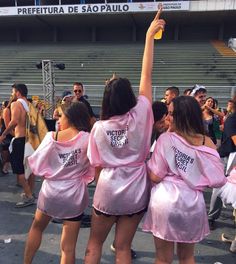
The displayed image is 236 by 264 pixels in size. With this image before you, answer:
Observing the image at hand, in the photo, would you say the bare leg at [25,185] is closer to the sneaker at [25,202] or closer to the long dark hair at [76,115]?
the sneaker at [25,202]

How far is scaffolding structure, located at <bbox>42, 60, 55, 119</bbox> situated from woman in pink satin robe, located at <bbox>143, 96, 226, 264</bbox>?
9208 mm

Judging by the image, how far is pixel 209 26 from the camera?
2209 cm

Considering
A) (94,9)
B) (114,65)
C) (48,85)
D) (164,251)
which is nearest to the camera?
(164,251)

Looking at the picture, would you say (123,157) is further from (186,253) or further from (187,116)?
(186,253)

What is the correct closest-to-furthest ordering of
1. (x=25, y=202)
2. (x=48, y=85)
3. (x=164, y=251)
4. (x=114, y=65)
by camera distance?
(x=164, y=251), (x=25, y=202), (x=48, y=85), (x=114, y=65)

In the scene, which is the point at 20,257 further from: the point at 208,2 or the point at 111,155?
the point at 208,2

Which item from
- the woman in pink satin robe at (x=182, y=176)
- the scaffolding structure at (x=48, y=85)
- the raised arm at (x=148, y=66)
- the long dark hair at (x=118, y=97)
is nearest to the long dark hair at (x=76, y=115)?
the long dark hair at (x=118, y=97)

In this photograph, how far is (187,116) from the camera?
2.05 m

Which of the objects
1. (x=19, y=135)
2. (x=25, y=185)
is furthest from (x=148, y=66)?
(x=25, y=185)

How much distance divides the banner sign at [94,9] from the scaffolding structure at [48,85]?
970 centimetres

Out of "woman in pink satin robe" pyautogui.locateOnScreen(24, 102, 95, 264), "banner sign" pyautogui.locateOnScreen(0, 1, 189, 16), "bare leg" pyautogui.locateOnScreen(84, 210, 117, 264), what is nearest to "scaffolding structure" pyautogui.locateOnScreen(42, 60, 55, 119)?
"woman in pink satin robe" pyautogui.locateOnScreen(24, 102, 95, 264)

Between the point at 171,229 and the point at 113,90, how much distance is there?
3.02 ft

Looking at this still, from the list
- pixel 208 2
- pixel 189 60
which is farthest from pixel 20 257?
pixel 208 2

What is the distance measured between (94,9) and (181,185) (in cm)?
1957
